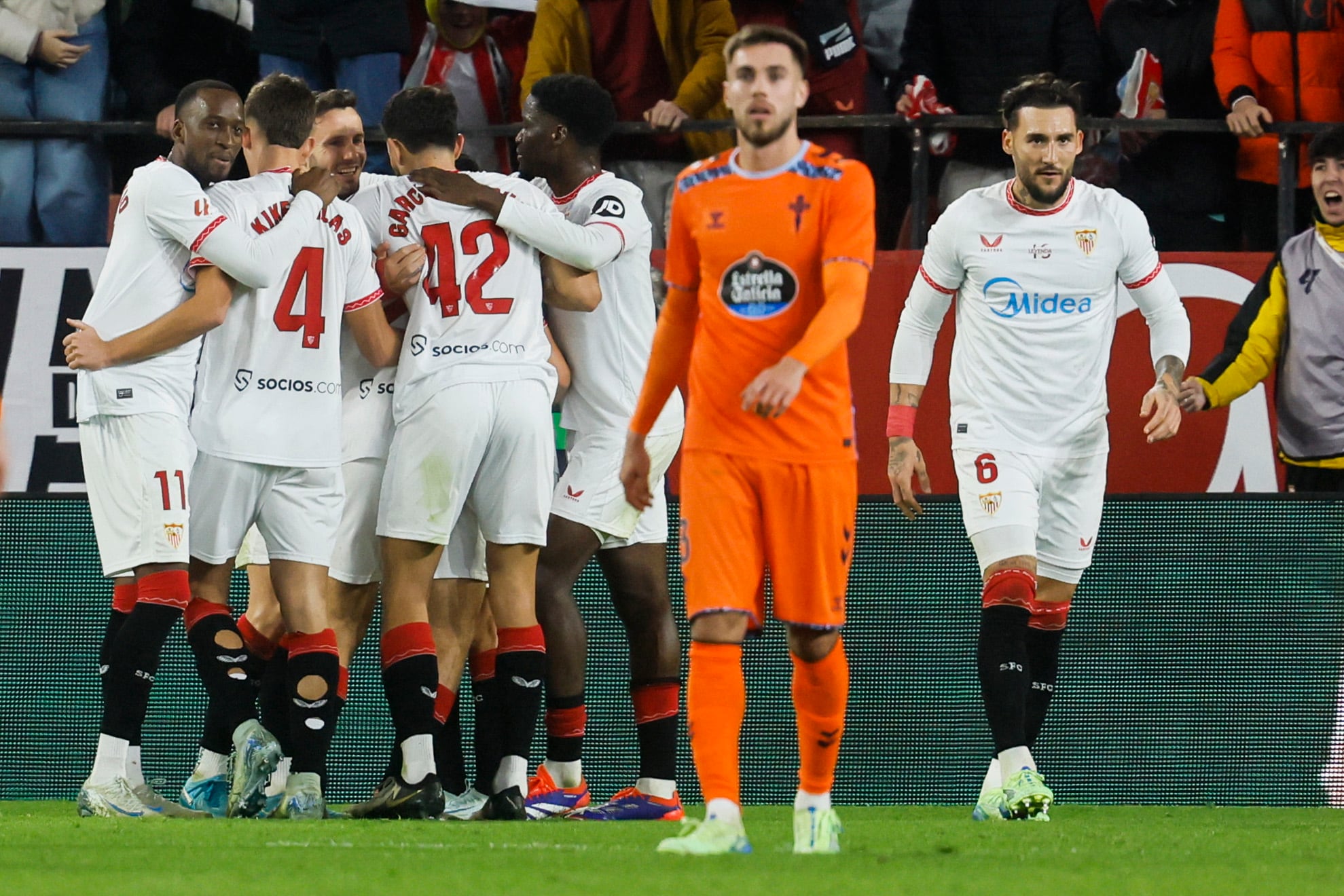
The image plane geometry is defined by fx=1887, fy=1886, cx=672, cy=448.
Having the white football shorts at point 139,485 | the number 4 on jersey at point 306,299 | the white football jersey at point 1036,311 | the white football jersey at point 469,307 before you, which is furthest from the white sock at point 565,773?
the white football jersey at point 1036,311

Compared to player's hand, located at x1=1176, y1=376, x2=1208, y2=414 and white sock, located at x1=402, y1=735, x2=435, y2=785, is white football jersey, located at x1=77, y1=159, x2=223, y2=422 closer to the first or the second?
white sock, located at x1=402, y1=735, x2=435, y2=785

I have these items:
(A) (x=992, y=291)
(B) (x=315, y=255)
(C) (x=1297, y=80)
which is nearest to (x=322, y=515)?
(B) (x=315, y=255)

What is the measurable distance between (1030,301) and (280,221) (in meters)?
Answer: 2.75

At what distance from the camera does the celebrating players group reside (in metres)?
6.38

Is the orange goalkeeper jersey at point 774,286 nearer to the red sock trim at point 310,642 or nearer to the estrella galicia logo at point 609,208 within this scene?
the estrella galicia logo at point 609,208

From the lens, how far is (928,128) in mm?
8781

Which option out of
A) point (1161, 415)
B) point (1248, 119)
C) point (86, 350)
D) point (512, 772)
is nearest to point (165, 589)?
point (86, 350)

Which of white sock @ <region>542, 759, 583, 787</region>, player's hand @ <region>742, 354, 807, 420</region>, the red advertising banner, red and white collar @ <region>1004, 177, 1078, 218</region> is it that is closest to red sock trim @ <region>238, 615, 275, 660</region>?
white sock @ <region>542, 759, 583, 787</region>

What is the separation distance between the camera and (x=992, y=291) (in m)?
7.05

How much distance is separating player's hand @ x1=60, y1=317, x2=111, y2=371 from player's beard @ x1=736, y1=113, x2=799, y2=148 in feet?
8.57

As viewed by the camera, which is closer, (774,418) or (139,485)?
(774,418)

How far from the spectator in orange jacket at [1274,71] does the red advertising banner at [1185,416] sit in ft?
2.57

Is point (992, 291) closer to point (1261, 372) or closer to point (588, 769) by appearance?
point (1261, 372)

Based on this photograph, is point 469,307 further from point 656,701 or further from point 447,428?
point 656,701
